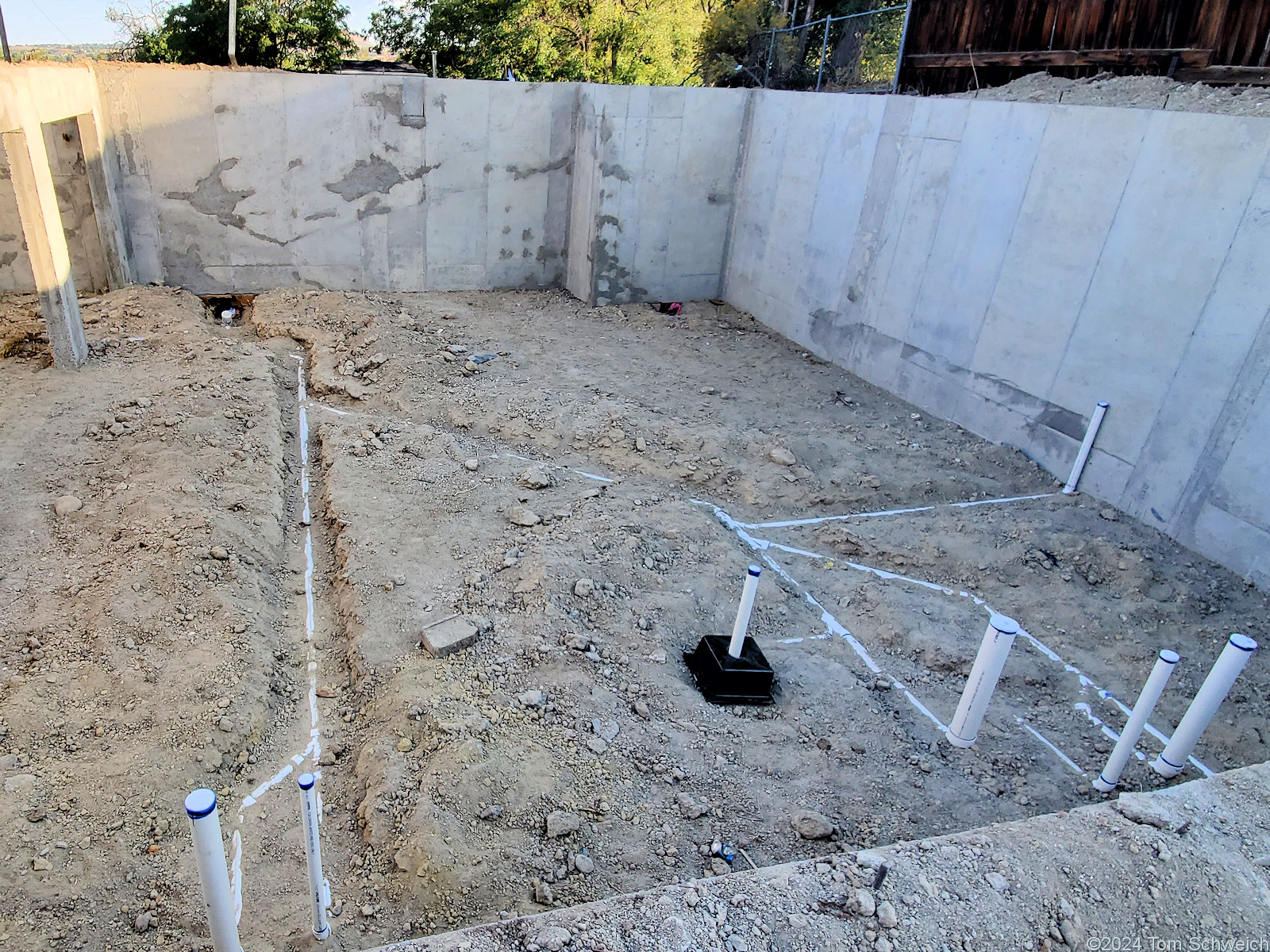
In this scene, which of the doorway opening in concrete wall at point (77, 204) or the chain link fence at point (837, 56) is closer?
the doorway opening in concrete wall at point (77, 204)

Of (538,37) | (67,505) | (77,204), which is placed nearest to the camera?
(67,505)

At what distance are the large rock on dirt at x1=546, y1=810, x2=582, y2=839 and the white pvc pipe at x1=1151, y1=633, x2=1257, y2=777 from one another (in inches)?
114

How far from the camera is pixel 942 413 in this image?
8859mm

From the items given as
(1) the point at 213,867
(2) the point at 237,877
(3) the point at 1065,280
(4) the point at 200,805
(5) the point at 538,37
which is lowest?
(2) the point at 237,877

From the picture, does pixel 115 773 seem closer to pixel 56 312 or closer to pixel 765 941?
pixel 765 941

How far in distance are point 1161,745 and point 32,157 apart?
9.92 m

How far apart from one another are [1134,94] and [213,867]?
9.46m

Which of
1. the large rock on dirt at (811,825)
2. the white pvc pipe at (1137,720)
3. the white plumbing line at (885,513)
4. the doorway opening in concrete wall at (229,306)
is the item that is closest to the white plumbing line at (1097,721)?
the white pvc pipe at (1137,720)

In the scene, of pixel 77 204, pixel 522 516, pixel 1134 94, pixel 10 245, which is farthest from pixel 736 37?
pixel 522 516

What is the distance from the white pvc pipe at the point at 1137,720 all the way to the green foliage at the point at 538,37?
19.8m

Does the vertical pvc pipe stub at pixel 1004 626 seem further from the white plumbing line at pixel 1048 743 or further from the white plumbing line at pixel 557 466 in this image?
the white plumbing line at pixel 557 466

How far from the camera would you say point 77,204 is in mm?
9906

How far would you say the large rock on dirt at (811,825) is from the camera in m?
3.95

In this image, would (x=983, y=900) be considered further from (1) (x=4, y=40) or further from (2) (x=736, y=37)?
(2) (x=736, y=37)
